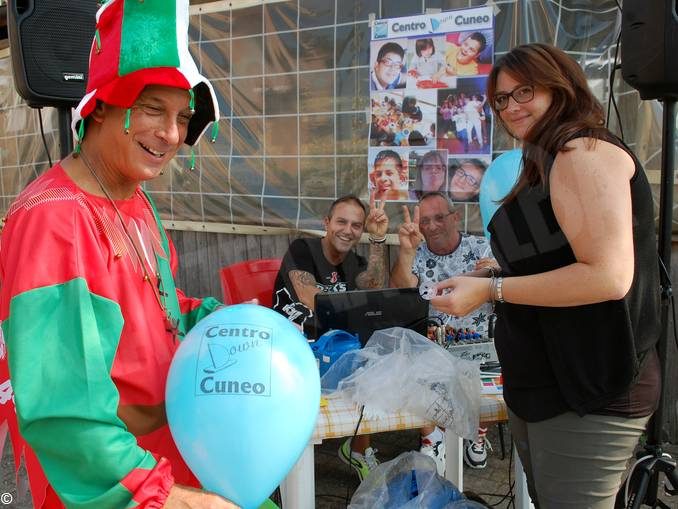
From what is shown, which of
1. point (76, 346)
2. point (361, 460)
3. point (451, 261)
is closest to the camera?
point (76, 346)

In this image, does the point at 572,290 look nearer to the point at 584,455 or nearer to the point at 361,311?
the point at 584,455

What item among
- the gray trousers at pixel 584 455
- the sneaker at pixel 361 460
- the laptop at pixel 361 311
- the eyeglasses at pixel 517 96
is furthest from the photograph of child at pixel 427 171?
the gray trousers at pixel 584 455

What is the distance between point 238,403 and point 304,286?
246 cm

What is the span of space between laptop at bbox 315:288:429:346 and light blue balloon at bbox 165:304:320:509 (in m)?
1.15

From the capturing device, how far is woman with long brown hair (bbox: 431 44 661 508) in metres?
1.25

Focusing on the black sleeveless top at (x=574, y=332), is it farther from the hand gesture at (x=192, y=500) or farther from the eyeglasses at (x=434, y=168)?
the eyeglasses at (x=434, y=168)

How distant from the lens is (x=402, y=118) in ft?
12.5

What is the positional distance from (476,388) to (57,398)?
54.1 inches

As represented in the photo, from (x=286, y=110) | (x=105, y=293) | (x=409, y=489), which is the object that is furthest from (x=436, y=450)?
(x=286, y=110)

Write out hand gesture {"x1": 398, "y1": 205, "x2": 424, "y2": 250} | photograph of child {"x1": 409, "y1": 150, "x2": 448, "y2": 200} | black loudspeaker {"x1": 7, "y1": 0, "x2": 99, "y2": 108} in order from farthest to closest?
photograph of child {"x1": 409, "y1": 150, "x2": 448, "y2": 200}
hand gesture {"x1": 398, "y1": 205, "x2": 424, "y2": 250}
black loudspeaker {"x1": 7, "y1": 0, "x2": 99, "y2": 108}

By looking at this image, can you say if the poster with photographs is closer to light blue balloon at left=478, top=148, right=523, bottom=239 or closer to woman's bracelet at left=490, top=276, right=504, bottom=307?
light blue balloon at left=478, top=148, right=523, bottom=239

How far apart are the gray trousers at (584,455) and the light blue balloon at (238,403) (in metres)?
0.64

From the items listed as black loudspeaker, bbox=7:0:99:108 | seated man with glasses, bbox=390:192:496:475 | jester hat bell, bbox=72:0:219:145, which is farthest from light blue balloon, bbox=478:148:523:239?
black loudspeaker, bbox=7:0:99:108

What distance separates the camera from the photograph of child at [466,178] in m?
3.64
